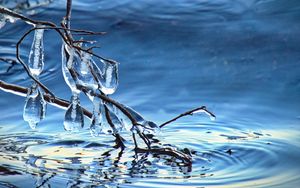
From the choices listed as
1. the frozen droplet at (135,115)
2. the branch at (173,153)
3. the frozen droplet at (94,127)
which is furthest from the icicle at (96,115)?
the branch at (173,153)

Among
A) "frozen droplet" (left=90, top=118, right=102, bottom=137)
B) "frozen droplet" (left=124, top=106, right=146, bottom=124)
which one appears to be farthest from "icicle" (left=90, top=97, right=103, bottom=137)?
"frozen droplet" (left=124, top=106, right=146, bottom=124)

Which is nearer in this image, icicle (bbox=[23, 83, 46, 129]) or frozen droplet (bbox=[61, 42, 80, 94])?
frozen droplet (bbox=[61, 42, 80, 94])

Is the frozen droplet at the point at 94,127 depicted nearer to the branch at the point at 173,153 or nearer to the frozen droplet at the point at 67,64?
the frozen droplet at the point at 67,64

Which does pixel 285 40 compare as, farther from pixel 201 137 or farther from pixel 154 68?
pixel 201 137

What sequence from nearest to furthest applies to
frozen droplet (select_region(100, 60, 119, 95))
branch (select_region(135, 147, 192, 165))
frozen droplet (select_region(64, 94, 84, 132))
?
frozen droplet (select_region(100, 60, 119, 95)) → frozen droplet (select_region(64, 94, 84, 132)) → branch (select_region(135, 147, 192, 165))

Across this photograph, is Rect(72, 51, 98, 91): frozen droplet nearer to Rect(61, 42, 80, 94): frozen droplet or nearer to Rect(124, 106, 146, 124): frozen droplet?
Rect(61, 42, 80, 94): frozen droplet

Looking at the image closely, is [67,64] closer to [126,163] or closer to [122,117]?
[122,117]
